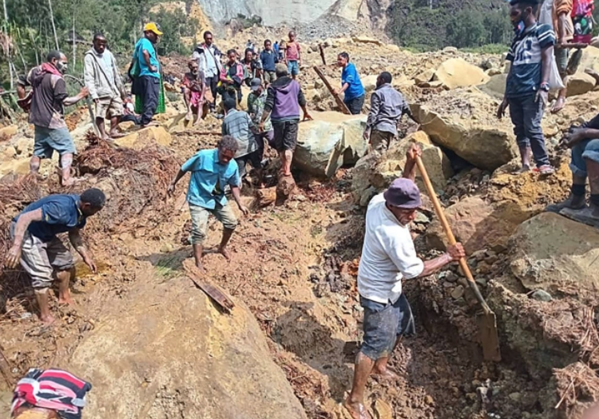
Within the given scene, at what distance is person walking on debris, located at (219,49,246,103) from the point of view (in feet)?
31.3

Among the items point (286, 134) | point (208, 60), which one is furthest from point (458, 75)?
point (286, 134)

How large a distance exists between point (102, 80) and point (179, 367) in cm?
490

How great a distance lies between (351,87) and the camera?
8.44 metres

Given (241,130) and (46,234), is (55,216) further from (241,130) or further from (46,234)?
(241,130)

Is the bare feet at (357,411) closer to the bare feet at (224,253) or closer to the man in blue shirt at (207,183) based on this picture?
the man in blue shirt at (207,183)

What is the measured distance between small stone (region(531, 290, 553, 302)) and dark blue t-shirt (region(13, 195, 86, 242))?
372cm

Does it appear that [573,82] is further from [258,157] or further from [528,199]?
[258,157]

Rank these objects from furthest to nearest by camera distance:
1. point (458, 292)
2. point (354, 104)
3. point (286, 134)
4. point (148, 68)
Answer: point (354, 104), point (148, 68), point (286, 134), point (458, 292)

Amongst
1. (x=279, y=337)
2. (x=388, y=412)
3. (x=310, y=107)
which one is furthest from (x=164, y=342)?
(x=310, y=107)

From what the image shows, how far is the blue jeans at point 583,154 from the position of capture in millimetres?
3326

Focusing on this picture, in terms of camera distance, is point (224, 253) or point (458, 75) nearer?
point (224, 253)

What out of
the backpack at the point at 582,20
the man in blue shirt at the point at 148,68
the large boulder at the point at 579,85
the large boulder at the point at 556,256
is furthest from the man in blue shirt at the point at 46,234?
the large boulder at the point at 579,85

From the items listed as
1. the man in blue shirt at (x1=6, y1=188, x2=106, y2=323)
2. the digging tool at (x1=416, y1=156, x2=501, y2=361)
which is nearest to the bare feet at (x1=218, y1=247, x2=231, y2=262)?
the man in blue shirt at (x1=6, y1=188, x2=106, y2=323)

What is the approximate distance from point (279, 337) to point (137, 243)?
2362 mm
